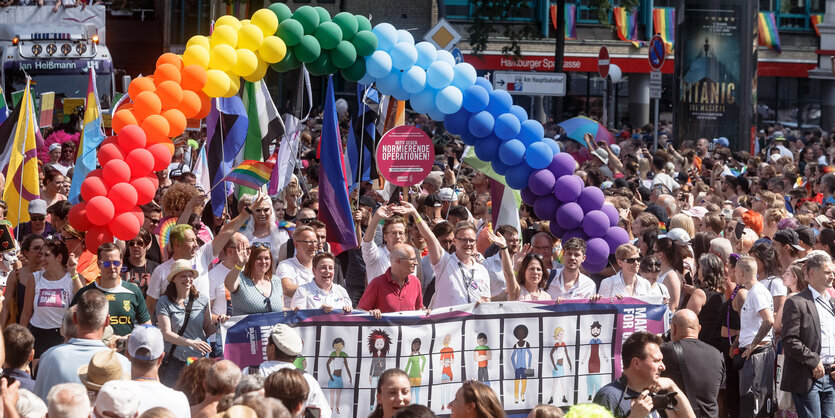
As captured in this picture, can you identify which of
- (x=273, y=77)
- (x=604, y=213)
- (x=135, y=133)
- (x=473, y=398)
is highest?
(x=273, y=77)

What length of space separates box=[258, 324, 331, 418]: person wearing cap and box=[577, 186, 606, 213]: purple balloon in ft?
14.5

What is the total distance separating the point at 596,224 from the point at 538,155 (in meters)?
0.79

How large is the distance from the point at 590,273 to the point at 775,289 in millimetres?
1944

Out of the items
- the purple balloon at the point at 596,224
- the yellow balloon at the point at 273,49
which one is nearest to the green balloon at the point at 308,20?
the yellow balloon at the point at 273,49

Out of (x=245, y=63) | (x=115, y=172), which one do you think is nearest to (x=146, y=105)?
(x=115, y=172)

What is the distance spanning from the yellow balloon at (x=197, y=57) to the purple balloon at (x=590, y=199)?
11.2 ft

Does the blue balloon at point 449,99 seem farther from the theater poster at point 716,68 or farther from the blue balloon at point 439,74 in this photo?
the theater poster at point 716,68

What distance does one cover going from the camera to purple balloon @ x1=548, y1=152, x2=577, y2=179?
35.0ft

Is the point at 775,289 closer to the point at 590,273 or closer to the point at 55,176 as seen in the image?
the point at 590,273

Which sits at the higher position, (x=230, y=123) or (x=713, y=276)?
(x=230, y=123)

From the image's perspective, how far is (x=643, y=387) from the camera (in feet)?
20.3

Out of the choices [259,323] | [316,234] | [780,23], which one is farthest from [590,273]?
[780,23]

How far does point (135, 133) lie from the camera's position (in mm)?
9656

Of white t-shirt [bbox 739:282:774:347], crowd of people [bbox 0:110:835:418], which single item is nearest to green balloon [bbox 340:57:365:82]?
crowd of people [bbox 0:110:835:418]
